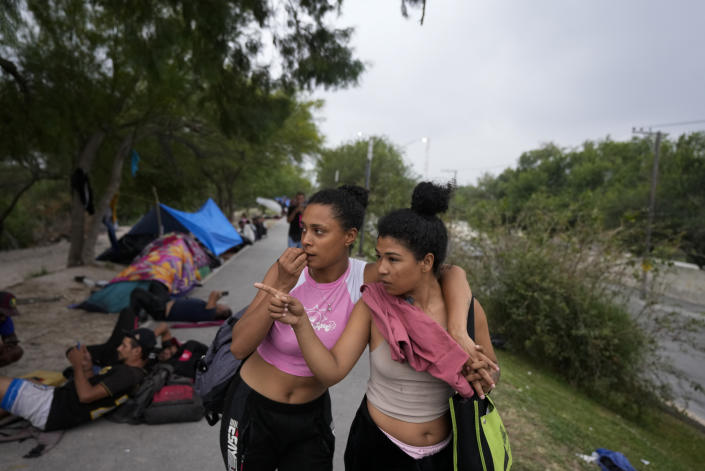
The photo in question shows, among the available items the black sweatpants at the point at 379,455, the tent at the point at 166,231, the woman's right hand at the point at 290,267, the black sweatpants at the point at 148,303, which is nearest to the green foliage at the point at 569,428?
the black sweatpants at the point at 379,455

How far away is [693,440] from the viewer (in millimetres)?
6777

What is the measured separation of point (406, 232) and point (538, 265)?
6.49 m

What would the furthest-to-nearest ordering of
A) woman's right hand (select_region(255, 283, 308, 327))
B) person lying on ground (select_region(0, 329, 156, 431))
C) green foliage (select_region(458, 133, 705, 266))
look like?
1. green foliage (select_region(458, 133, 705, 266))
2. person lying on ground (select_region(0, 329, 156, 431))
3. woman's right hand (select_region(255, 283, 308, 327))

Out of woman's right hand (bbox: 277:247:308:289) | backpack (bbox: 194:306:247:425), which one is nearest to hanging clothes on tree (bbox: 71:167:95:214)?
backpack (bbox: 194:306:247:425)

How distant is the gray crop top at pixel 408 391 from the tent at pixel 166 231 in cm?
1051

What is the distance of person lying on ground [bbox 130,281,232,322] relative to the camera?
6.48m

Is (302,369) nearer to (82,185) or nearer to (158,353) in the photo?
(158,353)

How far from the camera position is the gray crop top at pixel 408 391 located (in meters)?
1.62

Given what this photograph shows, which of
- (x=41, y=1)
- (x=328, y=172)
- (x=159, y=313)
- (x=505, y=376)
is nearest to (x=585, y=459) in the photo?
(x=505, y=376)

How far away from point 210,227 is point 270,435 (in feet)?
38.0

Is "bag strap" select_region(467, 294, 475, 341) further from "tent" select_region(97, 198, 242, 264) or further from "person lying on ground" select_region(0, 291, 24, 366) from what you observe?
"tent" select_region(97, 198, 242, 264)

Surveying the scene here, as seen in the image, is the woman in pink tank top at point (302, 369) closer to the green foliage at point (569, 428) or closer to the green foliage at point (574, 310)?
the green foliage at point (569, 428)

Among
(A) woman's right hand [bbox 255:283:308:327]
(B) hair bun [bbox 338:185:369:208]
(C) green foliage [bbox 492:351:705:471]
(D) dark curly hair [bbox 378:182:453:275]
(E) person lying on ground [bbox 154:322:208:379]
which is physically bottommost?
(C) green foliage [bbox 492:351:705:471]

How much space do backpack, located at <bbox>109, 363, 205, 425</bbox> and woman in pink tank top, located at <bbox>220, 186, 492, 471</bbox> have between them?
221 cm
